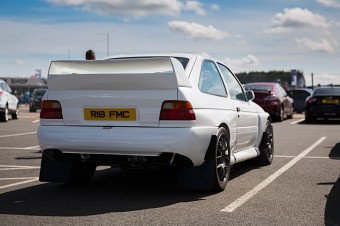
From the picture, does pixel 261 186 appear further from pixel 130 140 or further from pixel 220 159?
pixel 130 140

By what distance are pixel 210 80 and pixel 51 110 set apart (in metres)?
1.83

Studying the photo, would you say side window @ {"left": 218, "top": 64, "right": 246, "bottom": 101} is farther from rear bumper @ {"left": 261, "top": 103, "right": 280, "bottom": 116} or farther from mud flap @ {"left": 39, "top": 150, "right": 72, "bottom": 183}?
rear bumper @ {"left": 261, "top": 103, "right": 280, "bottom": 116}

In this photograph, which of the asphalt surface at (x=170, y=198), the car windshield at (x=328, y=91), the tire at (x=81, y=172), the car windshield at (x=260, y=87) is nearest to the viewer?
the asphalt surface at (x=170, y=198)

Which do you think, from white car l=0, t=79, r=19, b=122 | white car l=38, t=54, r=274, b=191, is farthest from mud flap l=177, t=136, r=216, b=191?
white car l=0, t=79, r=19, b=122

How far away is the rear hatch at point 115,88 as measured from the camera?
210 inches

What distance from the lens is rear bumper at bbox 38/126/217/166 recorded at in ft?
17.2

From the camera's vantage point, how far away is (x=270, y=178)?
6.89 m

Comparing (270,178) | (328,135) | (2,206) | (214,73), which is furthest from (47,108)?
(328,135)

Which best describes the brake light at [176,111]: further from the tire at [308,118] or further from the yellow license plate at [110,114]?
the tire at [308,118]

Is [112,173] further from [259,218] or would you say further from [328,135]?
[328,135]

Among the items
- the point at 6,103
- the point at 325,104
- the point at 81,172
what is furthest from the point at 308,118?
the point at 81,172

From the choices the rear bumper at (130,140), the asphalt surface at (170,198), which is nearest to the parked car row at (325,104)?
the asphalt surface at (170,198)

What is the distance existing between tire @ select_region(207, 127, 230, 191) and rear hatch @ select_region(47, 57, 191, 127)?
0.73 m

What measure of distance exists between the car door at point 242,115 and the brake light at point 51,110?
2.23 metres
